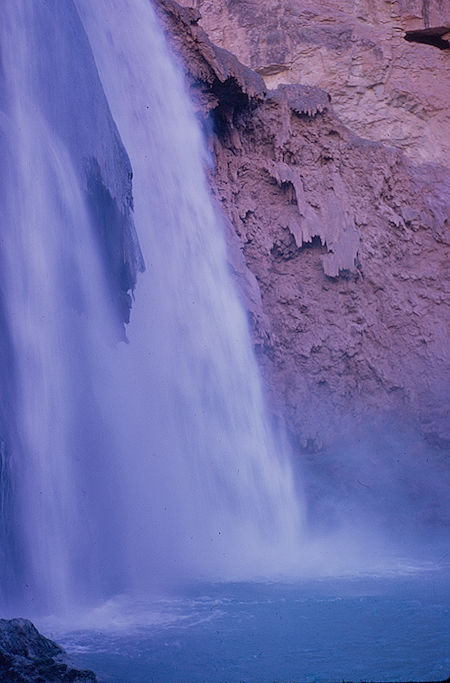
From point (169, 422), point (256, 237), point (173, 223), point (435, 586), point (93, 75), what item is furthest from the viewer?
point (256, 237)

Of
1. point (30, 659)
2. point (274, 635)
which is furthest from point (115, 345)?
point (30, 659)

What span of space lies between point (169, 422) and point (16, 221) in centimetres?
436

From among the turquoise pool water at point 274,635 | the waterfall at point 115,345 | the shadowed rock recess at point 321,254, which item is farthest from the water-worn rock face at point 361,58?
the turquoise pool water at point 274,635

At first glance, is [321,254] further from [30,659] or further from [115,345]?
[30,659]

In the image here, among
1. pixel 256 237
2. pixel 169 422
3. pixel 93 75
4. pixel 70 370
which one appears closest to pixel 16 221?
pixel 70 370

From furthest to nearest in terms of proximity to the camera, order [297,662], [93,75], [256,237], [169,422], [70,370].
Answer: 1. [256,237]
2. [169,422]
3. [93,75]
4. [70,370]
5. [297,662]

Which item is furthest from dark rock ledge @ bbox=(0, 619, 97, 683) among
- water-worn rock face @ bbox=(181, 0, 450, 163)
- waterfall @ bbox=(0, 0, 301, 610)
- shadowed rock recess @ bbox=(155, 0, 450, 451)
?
water-worn rock face @ bbox=(181, 0, 450, 163)

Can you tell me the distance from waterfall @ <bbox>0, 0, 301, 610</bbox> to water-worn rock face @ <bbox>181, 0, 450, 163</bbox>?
7477 millimetres

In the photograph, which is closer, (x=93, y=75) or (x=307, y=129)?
(x=93, y=75)

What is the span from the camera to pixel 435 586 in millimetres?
7102

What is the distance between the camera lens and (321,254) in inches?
525

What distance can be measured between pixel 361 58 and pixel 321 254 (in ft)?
27.3

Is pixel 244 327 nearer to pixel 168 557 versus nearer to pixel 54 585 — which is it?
pixel 168 557

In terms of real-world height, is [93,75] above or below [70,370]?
above
